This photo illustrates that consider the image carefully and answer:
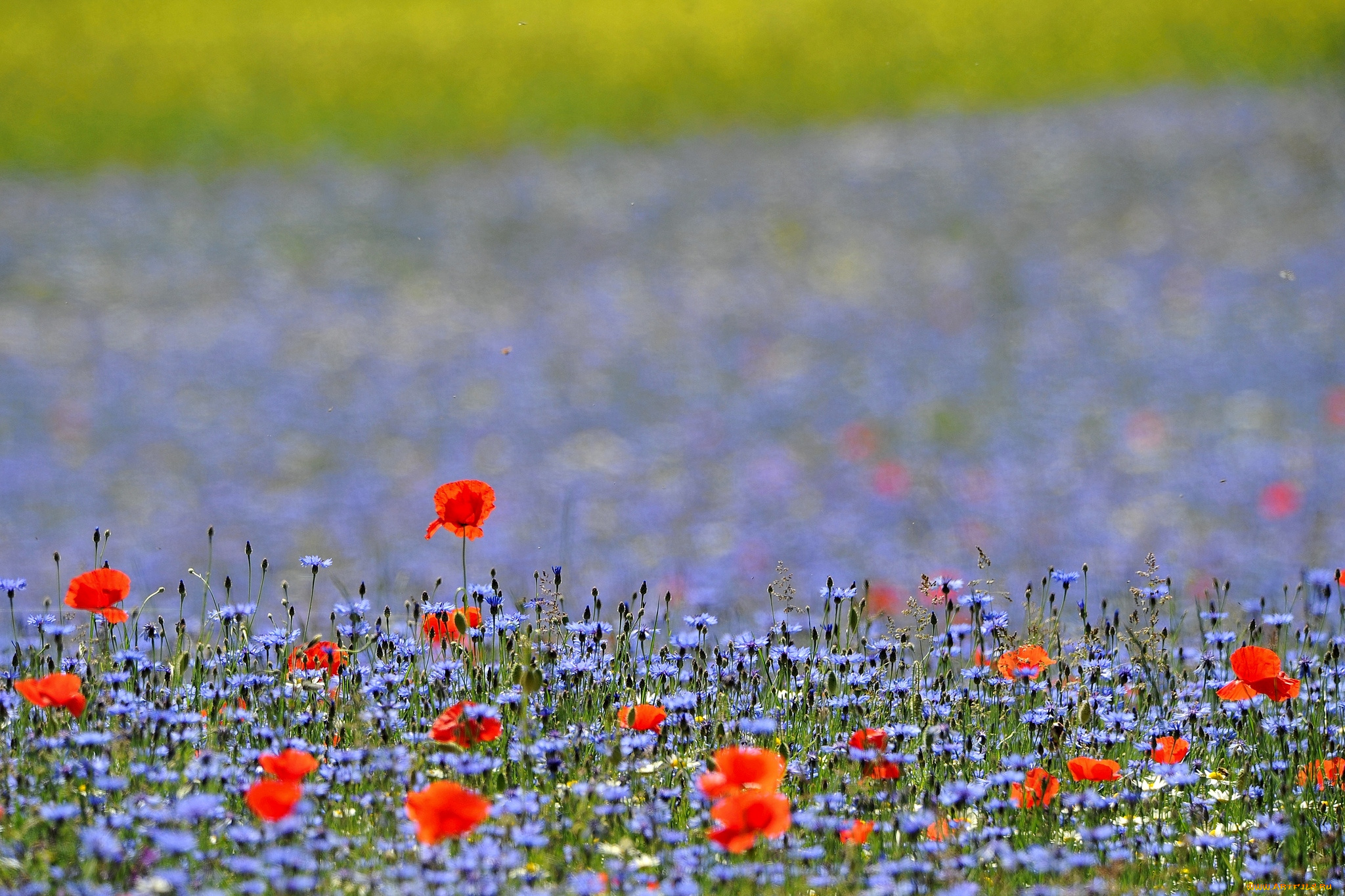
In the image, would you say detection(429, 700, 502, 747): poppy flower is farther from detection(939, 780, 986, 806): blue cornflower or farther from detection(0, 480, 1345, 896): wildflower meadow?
detection(939, 780, 986, 806): blue cornflower

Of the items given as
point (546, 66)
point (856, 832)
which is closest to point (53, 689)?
point (856, 832)

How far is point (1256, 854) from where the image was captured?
2498mm

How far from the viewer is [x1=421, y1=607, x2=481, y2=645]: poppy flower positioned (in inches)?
117

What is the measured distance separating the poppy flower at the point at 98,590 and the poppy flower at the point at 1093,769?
1.64 meters

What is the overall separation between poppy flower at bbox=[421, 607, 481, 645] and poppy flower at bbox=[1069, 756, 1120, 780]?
3.74 ft

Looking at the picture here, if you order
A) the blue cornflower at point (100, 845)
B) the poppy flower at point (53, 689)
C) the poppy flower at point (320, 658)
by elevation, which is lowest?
the blue cornflower at point (100, 845)

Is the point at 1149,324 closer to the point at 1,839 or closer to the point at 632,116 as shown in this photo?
the point at 632,116

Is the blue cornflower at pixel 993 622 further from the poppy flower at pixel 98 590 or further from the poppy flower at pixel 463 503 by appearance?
the poppy flower at pixel 98 590

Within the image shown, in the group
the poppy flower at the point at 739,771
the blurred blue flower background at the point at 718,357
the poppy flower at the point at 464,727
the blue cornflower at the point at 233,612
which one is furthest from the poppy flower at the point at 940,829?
the blue cornflower at the point at 233,612

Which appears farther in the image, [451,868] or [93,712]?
[93,712]

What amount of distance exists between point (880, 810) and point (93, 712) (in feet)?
4.41

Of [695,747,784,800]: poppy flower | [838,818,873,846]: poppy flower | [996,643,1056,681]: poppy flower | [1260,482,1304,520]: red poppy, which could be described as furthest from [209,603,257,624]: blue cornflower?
[1260,482,1304,520]: red poppy

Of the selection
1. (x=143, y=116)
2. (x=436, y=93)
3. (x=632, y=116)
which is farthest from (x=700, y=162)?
(x=143, y=116)

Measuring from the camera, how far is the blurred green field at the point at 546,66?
15906 mm
